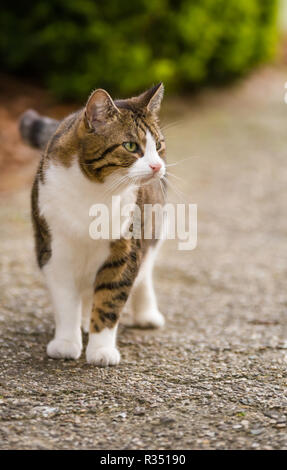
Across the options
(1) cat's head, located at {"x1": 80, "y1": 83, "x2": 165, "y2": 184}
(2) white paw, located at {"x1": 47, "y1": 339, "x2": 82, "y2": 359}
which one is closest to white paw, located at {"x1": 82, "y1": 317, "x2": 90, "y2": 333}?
(2) white paw, located at {"x1": 47, "y1": 339, "x2": 82, "y2": 359}

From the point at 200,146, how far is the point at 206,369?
5.55 metres

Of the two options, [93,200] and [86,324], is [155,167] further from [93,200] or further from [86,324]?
[86,324]

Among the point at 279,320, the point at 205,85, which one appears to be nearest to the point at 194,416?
the point at 279,320

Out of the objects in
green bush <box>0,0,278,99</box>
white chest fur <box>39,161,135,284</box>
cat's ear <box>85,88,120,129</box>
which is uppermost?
green bush <box>0,0,278,99</box>

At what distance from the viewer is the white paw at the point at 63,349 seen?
3.05m

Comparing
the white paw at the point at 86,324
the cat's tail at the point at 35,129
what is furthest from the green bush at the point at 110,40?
the white paw at the point at 86,324

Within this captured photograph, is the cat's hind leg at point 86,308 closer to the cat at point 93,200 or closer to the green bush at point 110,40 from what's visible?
the cat at point 93,200

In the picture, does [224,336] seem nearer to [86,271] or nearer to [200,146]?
[86,271]

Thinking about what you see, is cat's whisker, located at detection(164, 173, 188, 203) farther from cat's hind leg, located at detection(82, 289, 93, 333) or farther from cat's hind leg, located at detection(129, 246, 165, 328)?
cat's hind leg, located at detection(82, 289, 93, 333)

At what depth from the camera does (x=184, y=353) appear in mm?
Answer: 3301

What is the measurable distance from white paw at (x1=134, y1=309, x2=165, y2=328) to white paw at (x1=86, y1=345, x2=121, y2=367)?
2.34 feet

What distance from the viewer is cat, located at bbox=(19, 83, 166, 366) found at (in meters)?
2.84
